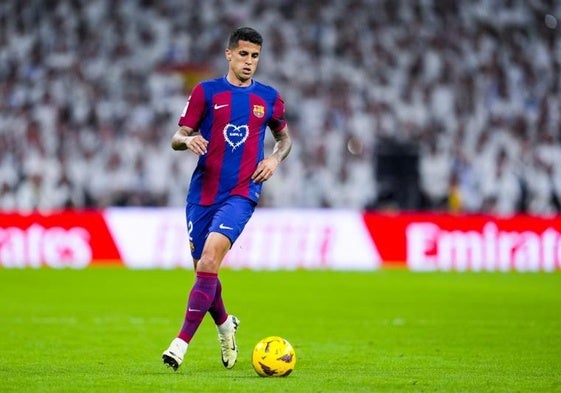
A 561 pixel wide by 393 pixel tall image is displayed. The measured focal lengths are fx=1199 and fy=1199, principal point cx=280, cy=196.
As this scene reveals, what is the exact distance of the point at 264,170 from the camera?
30.3ft

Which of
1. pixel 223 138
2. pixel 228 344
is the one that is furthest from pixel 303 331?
pixel 223 138

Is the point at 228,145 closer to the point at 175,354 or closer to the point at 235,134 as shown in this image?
the point at 235,134

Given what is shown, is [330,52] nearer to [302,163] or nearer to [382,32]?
[382,32]

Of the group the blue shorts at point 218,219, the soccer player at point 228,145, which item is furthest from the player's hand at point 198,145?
the blue shorts at point 218,219

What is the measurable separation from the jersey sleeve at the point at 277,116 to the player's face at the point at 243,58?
1.16 ft

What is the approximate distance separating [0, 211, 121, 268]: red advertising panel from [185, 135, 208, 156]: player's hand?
1645 centimetres

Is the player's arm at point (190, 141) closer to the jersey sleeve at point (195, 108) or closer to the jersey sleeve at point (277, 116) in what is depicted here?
the jersey sleeve at point (195, 108)

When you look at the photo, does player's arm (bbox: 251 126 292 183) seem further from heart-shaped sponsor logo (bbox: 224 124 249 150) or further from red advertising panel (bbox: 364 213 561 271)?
red advertising panel (bbox: 364 213 561 271)

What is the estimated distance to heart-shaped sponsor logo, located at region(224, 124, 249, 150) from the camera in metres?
9.28

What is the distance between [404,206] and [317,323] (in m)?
13.0

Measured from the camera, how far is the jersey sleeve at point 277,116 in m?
9.57

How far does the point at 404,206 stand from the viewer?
2698cm

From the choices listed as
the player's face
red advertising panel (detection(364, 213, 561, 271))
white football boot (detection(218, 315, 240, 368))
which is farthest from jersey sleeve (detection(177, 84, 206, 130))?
red advertising panel (detection(364, 213, 561, 271))

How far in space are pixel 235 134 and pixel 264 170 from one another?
364 millimetres
